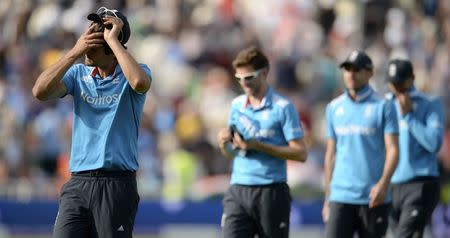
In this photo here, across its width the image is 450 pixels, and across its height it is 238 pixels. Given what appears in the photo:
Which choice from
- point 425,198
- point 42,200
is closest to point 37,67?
point 42,200

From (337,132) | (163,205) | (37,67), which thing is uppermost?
(37,67)

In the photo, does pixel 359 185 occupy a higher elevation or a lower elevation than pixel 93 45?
lower

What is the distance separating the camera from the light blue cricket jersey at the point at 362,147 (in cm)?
1012

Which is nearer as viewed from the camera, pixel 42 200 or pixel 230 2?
pixel 42 200

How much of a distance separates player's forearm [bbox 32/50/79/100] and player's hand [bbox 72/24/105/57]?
0.05m

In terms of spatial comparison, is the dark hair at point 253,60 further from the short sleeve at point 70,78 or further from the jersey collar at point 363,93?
the short sleeve at point 70,78

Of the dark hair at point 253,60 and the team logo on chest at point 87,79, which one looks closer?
the team logo on chest at point 87,79

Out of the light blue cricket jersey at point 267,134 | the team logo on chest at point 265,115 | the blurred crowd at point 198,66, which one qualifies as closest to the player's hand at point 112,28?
the light blue cricket jersey at point 267,134

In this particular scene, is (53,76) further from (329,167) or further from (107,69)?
(329,167)

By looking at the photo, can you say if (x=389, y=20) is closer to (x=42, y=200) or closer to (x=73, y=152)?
(x=42, y=200)

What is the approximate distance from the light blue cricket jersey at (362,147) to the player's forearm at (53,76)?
3.59 metres

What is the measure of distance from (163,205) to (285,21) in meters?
6.37

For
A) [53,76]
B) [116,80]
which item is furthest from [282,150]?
[53,76]

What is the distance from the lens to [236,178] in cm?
967
